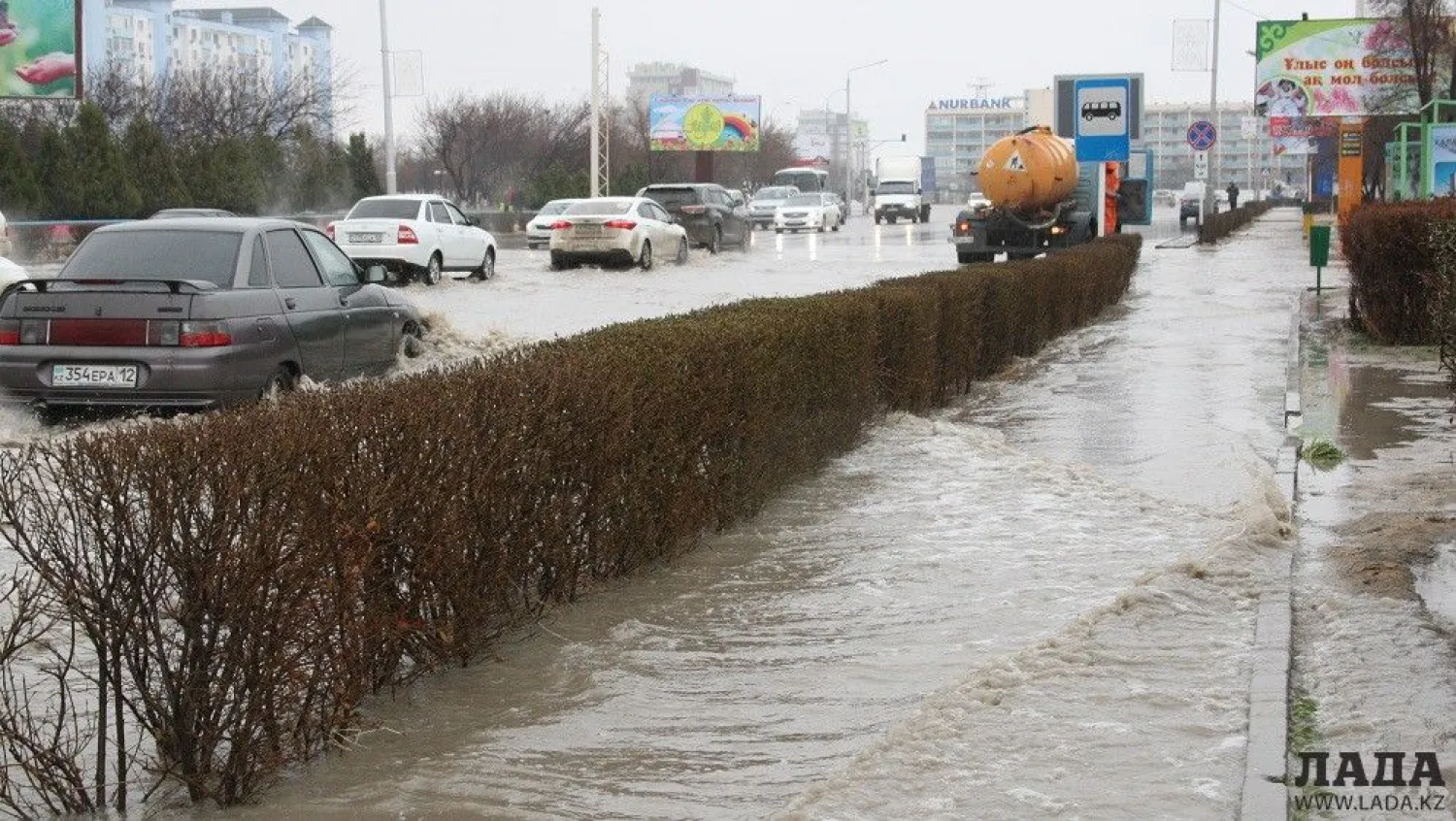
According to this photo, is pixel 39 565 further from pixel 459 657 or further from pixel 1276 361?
pixel 1276 361

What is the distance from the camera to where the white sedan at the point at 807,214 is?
6362 cm

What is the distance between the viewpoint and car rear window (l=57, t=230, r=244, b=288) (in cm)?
1151

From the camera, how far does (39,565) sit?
470cm

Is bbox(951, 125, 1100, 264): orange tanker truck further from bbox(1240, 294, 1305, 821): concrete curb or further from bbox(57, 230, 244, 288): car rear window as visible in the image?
bbox(1240, 294, 1305, 821): concrete curb

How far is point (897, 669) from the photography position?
692 centimetres

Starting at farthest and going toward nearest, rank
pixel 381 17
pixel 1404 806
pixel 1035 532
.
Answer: pixel 381 17 → pixel 1035 532 → pixel 1404 806

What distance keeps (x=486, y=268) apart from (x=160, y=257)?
21145 mm

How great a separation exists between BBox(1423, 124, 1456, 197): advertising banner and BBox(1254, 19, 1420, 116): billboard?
20862 millimetres

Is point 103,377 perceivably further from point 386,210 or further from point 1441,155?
point 1441,155

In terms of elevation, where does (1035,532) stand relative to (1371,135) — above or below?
below

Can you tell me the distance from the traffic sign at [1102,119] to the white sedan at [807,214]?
929 inches

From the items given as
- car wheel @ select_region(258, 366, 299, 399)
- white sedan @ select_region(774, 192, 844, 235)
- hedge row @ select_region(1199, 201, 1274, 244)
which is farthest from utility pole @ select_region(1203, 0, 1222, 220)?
car wheel @ select_region(258, 366, 299, 399)

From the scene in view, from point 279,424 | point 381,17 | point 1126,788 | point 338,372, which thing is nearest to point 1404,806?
point 1126,788

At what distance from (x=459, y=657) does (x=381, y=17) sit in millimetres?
50705
